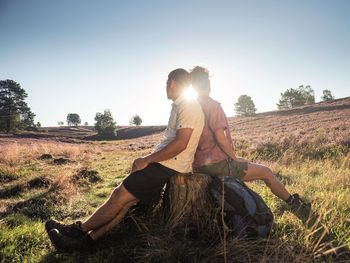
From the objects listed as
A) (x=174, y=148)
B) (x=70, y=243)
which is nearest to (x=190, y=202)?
(x=174, y=148)

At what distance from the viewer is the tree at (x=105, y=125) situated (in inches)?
2862

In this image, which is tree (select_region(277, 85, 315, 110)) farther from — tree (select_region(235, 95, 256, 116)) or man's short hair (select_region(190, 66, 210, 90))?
man's short hair (select_region(190, 66, 210, 90))

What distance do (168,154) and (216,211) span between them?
39.6 inches

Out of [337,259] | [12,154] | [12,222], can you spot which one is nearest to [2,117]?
[12,154]

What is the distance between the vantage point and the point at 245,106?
97062 mm

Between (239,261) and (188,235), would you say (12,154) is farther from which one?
(239,261)

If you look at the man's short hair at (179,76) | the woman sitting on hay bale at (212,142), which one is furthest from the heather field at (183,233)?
the man's short hair at (179,76)

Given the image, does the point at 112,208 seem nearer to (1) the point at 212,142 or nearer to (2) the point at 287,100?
(1) the point at 212,142

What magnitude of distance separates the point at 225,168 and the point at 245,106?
311ft

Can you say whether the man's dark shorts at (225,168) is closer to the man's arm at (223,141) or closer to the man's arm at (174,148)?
the man's arm at (223,141)

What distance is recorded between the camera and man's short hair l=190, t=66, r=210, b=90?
510cm

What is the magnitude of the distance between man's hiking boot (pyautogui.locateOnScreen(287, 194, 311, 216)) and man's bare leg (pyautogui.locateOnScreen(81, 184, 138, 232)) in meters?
2.83

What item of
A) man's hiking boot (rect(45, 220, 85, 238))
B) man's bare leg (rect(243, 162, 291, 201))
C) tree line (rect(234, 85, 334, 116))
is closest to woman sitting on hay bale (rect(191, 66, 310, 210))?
man's bare leg (rect(243, 162, 291, 201))

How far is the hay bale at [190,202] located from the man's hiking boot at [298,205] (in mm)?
1796
